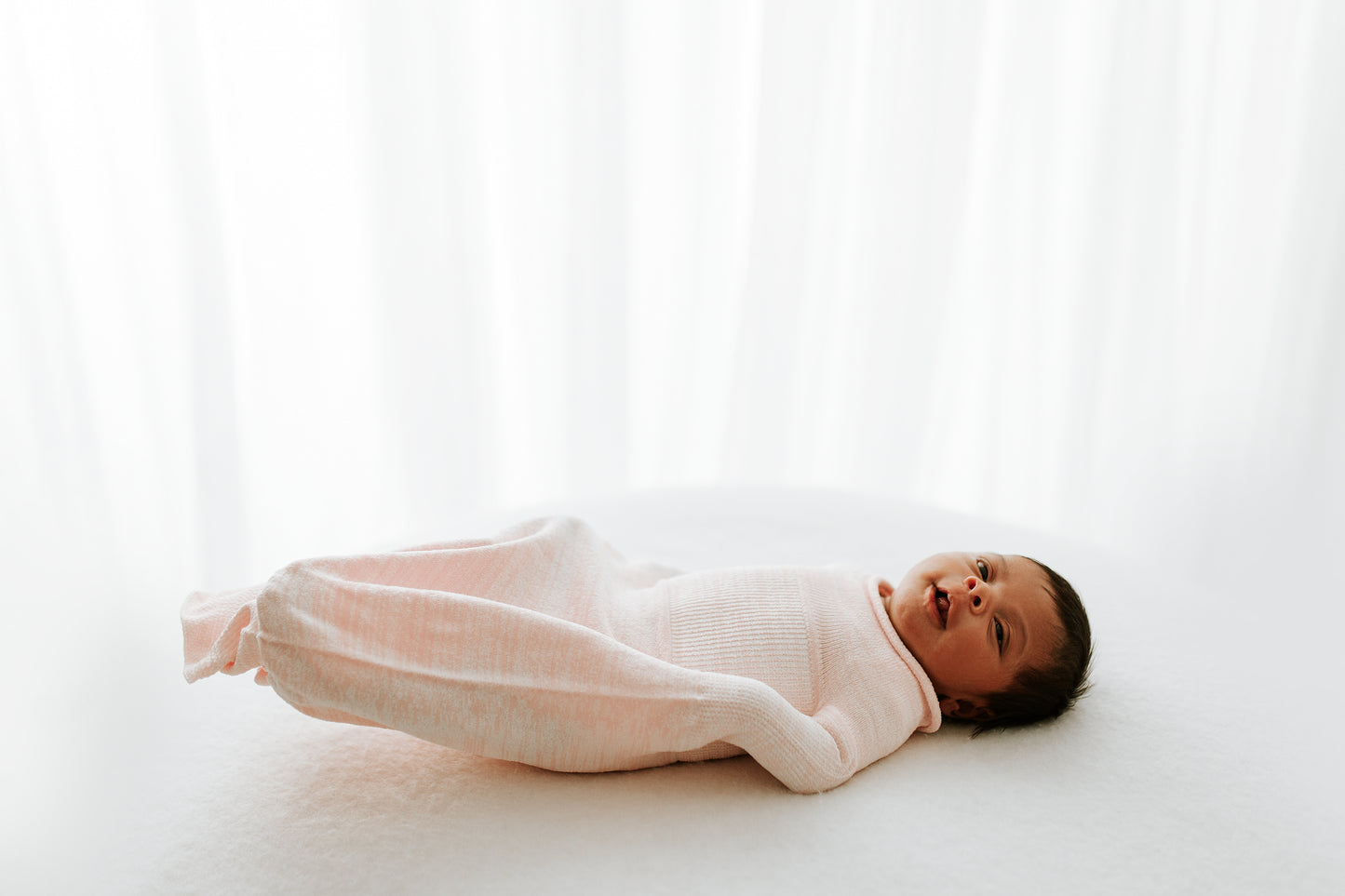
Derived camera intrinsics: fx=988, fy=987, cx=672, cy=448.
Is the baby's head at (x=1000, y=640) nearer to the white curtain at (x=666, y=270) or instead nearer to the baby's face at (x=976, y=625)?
the baby's face at (x=976, y=625)

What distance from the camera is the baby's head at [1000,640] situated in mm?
1048

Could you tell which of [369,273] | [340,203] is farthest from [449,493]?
[340,203]

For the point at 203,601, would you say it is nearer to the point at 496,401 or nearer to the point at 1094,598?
the point at 1094,598

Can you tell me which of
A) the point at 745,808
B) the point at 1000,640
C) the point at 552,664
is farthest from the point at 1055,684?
the point at 552,664

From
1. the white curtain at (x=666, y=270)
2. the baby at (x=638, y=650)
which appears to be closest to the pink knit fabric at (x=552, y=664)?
the baby at (x=638, y=650)

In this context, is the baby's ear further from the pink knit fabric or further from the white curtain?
the white curtain

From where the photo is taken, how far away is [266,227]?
2.01 metres

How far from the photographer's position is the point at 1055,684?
3.42 feet

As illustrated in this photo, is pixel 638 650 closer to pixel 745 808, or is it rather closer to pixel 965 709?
pixel 745 808

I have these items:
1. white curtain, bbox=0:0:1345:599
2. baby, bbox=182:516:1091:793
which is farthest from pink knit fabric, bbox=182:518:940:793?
white curtain, bbox=0:0:1345:599

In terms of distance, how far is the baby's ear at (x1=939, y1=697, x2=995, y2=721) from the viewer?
3.54 ft

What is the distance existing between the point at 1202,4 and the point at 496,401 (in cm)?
184

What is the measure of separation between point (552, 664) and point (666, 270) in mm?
1578

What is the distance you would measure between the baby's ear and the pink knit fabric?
42 mm
